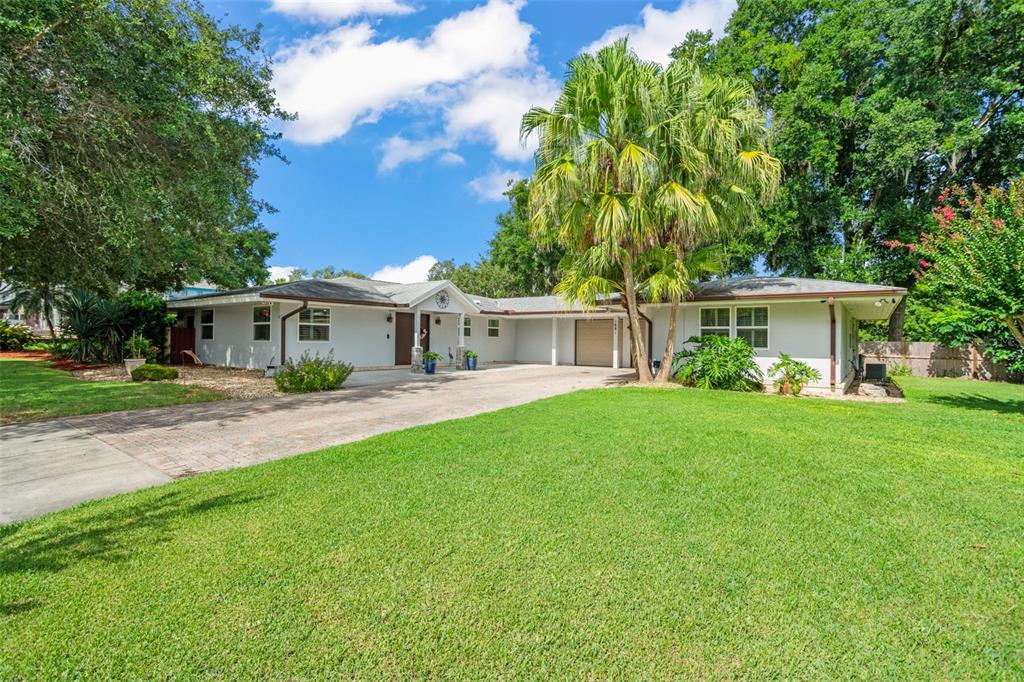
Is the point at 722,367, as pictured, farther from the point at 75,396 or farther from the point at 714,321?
the point at 75,396

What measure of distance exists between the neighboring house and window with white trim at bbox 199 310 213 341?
0.04 metres

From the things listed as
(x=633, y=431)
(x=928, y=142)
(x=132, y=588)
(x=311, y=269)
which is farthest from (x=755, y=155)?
(x=311, y=269)

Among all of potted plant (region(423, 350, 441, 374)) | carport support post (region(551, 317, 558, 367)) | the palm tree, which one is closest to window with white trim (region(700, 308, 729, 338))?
the palm tree

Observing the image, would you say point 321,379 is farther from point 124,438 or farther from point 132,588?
point 132,588

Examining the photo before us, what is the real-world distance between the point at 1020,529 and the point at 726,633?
3.08 m

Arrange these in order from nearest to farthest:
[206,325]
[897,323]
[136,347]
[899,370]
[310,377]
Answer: [310,377] → [136,347] → [899,370] → [206,325] → [897,323]

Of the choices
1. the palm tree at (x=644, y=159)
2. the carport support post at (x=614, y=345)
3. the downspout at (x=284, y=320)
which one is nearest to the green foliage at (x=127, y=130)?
the downspout at (x=284, y=320)

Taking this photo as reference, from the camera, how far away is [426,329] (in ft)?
63.7

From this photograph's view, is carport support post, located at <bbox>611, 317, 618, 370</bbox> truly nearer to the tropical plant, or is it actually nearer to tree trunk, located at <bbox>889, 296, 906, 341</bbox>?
the tropical plant

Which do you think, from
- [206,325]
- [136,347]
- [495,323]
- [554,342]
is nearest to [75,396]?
[136,347]

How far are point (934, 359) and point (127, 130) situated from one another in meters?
24.3

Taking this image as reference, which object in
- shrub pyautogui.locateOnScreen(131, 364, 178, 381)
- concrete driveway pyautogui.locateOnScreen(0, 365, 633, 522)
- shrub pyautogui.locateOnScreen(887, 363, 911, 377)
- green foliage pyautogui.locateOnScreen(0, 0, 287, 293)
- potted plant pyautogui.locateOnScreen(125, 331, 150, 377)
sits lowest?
concrete driveway pyautogui.locateOnScreen(0, 365, 633, 522)

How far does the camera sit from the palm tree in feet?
35.6

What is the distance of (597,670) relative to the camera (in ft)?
7.00
